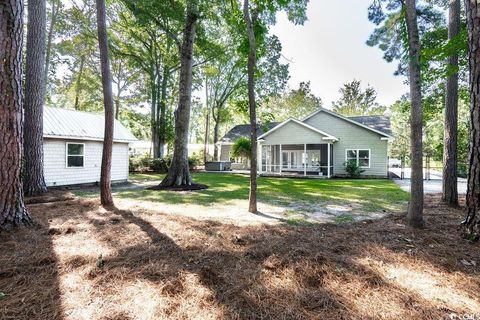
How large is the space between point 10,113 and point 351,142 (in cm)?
2035

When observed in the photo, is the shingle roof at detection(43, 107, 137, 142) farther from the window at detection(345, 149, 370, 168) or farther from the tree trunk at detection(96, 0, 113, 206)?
the window at detection(345, 149, 370, 168)

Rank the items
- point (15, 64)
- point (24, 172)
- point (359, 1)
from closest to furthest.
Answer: point (15, 64), point (359, 1), point (24, 172)

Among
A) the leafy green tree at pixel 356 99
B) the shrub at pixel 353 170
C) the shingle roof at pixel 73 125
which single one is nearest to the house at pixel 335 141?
the shrub at pixel 353 170

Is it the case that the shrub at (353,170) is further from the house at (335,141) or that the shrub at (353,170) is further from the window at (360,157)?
the house at (335,141)

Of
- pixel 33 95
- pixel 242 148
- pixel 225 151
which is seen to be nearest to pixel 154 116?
pixel 225 151

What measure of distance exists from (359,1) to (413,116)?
478 cm

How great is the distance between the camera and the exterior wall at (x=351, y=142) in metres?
18.7

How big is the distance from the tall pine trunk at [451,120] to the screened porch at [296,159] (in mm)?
12525

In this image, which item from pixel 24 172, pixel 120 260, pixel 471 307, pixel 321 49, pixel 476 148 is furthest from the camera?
pixel 321 49

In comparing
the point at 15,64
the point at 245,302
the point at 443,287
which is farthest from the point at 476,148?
the point at 15,64

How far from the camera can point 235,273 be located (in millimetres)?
2756

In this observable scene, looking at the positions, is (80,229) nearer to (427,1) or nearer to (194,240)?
(194,240)

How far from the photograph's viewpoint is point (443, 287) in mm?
2434

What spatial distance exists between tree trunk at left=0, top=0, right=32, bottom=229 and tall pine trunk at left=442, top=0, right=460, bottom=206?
34.3ft
